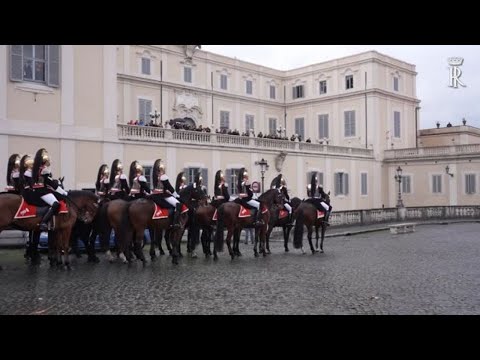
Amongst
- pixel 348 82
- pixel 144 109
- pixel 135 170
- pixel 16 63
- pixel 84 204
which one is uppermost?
pixel 348 82

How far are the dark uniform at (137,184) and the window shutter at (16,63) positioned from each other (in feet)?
32.6

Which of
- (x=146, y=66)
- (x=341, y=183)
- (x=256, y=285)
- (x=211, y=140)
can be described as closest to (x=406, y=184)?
(x=341, y=183)

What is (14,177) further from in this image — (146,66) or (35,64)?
(146,66)

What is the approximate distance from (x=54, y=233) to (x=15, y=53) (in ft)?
36.0

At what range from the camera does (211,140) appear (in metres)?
29.7

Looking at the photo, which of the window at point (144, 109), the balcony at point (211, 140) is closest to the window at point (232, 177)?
the balcony at point (211, 140)

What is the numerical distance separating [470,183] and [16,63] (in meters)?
33.4

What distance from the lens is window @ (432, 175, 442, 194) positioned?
41.0 meters

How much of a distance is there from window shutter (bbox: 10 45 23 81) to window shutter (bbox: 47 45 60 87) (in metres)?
1.25

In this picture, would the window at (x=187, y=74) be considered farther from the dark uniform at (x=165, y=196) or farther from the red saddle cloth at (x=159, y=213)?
the red saddle cloth at (x=159, y=213)

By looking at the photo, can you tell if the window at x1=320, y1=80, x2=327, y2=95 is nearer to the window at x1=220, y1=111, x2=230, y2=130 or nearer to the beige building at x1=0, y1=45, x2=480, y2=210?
the beige building at x1=0, y1=45, x2=480, y2=210

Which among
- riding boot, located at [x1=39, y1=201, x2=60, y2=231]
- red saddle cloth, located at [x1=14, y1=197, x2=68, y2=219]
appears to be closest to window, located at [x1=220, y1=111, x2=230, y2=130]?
riding boot, located at [x1=39, y1=201, x2=60, y2=231]

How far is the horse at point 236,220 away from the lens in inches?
552
